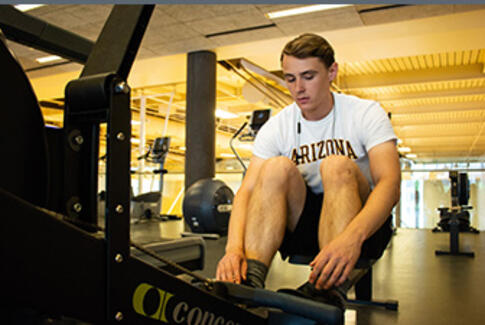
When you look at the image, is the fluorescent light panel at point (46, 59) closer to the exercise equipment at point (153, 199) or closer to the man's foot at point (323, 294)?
the exercise equipment at point (153, 199)

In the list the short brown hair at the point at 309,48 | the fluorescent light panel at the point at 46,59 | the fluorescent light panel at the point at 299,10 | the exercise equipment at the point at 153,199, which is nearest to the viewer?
the short brown hair at the point at 309,48

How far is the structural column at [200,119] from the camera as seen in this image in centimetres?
568

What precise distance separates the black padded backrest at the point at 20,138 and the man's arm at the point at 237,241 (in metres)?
0.52

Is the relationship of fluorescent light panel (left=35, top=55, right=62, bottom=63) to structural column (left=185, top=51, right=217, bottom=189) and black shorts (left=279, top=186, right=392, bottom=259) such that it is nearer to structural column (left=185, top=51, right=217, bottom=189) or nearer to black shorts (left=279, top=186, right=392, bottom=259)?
structural column (left=185, top=51, right=217, bottom=189)

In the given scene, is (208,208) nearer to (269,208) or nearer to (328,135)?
(328,135)

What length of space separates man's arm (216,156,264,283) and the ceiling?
3471mm

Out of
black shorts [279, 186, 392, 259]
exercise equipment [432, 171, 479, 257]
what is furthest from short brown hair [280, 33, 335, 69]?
exercise equipment [432, 171, 479, 257]

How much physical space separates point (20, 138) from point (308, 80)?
0.89 metres

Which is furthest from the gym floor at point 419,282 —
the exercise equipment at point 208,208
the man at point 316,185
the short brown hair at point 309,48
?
the short brown hair at point 309,48

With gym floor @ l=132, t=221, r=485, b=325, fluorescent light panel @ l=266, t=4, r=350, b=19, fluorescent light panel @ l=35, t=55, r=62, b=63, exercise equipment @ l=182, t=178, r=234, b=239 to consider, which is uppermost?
fluorescent light panel @ l=266, t=4, r=350, b=19

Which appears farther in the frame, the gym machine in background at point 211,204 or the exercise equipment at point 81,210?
the gym machine in background at point 211,204

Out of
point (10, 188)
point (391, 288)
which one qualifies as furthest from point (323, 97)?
point (391, 288)

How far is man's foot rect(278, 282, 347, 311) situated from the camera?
958mm

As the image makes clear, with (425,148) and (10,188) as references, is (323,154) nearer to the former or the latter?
(10,188)
